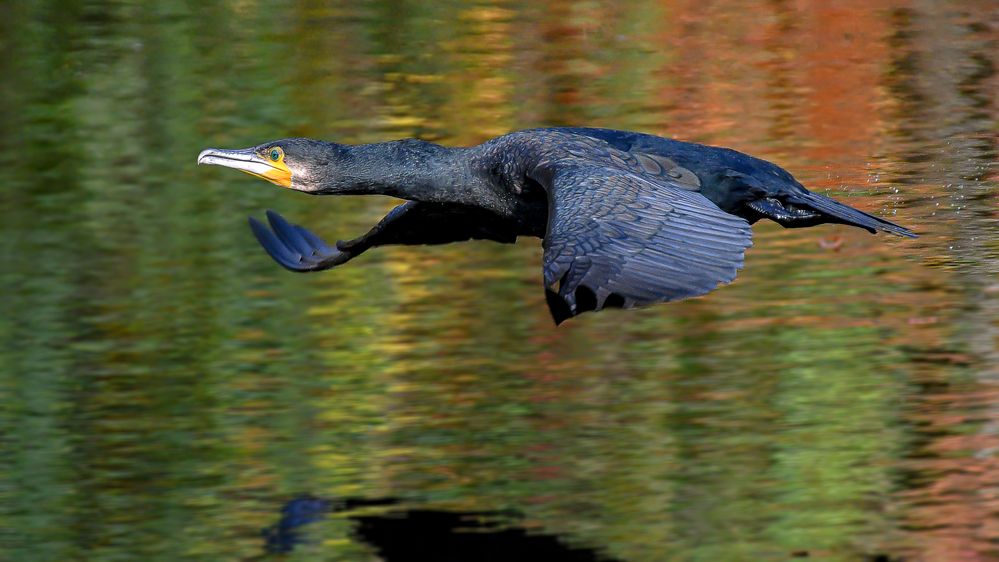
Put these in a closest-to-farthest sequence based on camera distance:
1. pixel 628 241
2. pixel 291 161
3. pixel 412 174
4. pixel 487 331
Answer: pixel 628 241
pixel 412 174
pixel 291 161
pixel 487 331

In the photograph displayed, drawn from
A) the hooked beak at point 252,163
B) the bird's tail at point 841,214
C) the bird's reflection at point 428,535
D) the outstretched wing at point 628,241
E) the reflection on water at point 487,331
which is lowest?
the bird's reflection at point 428,535

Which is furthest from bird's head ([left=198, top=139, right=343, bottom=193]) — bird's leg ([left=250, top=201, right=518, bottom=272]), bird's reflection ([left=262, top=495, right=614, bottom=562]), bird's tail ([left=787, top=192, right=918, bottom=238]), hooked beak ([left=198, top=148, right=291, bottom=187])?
bird's tail ([left=787, top=192, right=918, bottom=238])

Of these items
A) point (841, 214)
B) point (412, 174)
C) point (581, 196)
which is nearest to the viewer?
point (581, 196)

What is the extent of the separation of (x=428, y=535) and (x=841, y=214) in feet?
6.90

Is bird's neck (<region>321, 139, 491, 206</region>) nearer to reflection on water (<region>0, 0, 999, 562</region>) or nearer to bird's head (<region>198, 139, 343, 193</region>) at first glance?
bird's head (<region>198, 139, 343, 193</region>)

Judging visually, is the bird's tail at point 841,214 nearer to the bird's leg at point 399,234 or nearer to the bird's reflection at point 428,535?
the bird's leg at point 399,234

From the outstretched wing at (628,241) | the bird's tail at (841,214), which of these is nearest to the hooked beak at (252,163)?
the outstretched wing at (628,241)

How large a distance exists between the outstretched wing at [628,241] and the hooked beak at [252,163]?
4.30 feet

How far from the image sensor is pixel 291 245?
918cm

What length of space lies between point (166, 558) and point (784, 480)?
95.7 inches

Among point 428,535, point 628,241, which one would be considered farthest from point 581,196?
point 428,535

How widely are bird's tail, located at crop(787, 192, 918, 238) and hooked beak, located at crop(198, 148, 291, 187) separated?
2.13m

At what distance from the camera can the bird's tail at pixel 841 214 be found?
7660 millimetres

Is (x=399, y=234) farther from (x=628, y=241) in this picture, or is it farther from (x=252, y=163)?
(x=628, y=241)
